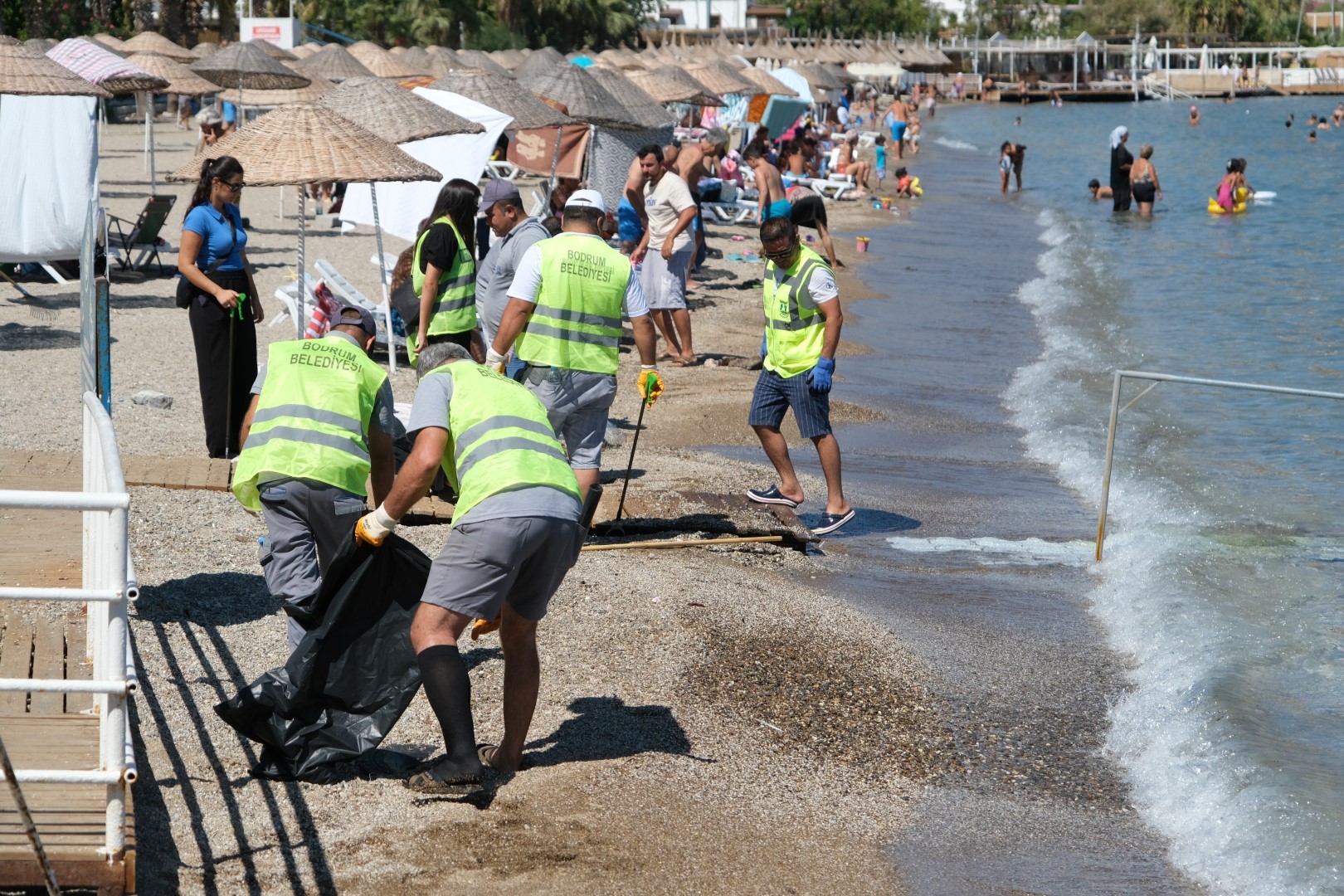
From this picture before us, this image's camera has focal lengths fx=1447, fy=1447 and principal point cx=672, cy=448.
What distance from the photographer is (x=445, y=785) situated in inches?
178

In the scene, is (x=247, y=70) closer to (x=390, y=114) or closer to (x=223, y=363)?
→ (x=390, y=114)

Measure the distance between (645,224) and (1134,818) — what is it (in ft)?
28.1

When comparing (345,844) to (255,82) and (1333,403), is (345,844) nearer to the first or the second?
(1333,403)

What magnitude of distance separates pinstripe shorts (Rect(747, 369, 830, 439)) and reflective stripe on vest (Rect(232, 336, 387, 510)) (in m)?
3.59

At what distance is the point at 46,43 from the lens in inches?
930

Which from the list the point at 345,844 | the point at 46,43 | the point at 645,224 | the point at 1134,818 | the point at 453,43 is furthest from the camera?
the point at 453,43

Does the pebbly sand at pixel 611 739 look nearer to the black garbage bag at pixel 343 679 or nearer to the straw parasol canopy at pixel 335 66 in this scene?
the black garbage bag at pixel 343 679

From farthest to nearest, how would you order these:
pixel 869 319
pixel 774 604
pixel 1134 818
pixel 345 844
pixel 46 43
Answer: pixel 46 43 → pixel 869 319 → pixel 774 604 → pixel 1134 818 → pixel 345 844

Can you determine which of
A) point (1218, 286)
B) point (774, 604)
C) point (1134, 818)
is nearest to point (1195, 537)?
point (774, 604)

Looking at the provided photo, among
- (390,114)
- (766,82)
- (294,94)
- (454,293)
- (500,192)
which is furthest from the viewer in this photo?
(766,82)

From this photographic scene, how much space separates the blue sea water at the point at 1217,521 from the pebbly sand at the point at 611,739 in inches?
17.5

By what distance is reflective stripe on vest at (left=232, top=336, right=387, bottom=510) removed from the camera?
4809 mm

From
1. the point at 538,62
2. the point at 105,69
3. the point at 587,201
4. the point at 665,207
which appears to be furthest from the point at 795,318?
the point at 538,62

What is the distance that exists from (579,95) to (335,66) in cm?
870
